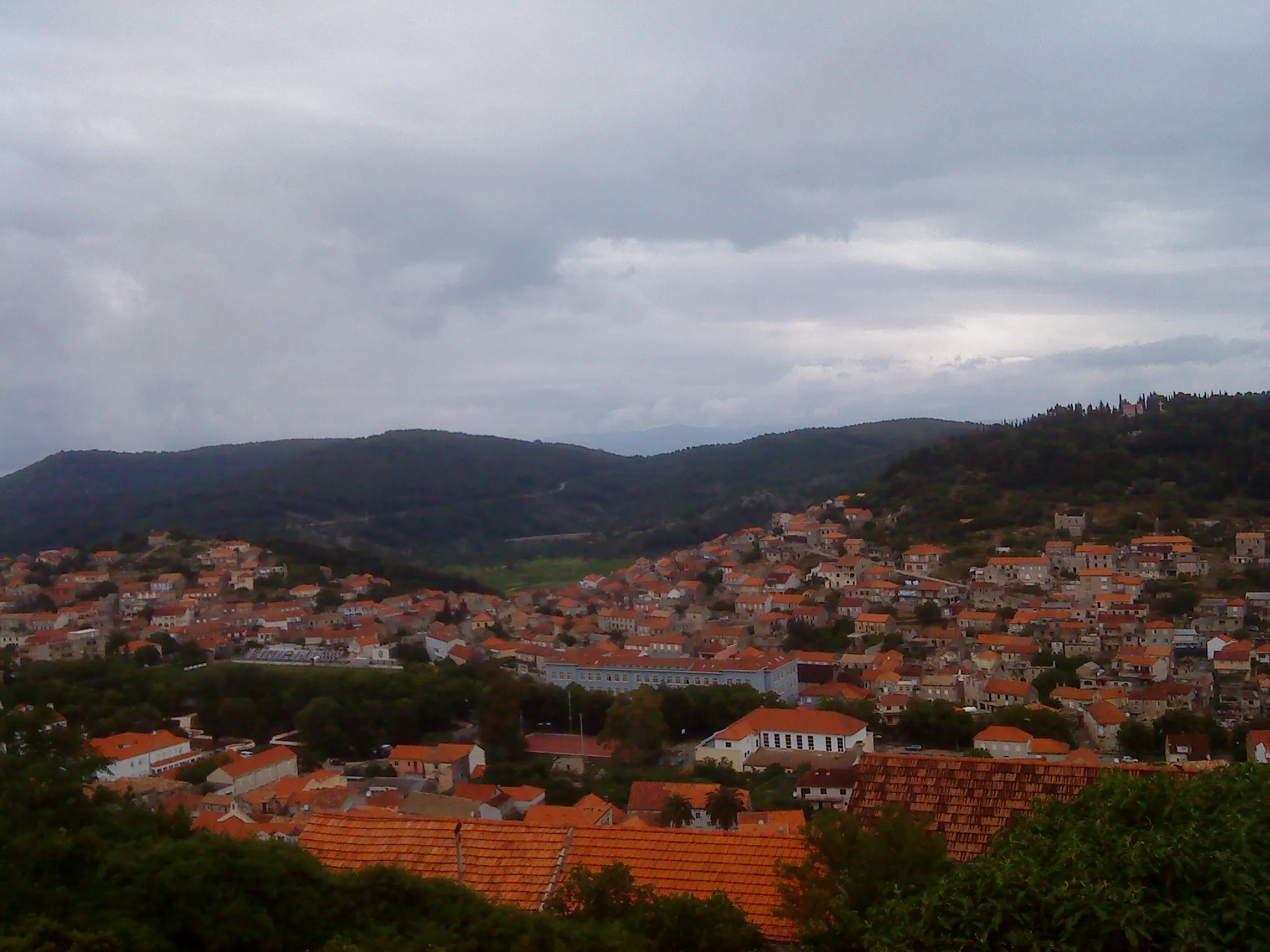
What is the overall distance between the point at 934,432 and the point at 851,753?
7501 cm

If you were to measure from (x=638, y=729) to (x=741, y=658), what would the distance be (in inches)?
282

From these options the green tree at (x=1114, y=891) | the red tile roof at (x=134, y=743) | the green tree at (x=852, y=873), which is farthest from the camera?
the red tile roof at (x=134, y=743)

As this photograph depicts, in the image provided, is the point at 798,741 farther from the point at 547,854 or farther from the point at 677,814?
the point at 547,854

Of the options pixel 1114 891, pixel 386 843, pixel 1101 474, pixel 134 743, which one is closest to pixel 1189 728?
pixel 386 843

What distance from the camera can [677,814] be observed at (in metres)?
15.6

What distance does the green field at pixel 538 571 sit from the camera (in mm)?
56594

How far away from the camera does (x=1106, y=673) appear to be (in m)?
27.2

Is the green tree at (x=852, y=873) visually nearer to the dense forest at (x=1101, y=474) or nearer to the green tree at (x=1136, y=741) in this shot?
the green tree at (x=1136, y=741)

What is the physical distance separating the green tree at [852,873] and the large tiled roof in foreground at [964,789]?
79 centimetres

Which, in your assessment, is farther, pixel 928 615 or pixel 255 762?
pixel 928 615

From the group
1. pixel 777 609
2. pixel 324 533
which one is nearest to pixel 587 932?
pixel 777 609

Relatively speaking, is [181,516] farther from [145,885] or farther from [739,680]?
[145,885]

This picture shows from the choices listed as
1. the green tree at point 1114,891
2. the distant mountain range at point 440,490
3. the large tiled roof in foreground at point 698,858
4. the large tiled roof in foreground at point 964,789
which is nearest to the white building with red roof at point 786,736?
the large tiled roof in foreground at point 964,789

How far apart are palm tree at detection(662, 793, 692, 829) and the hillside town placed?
0.14 feet
